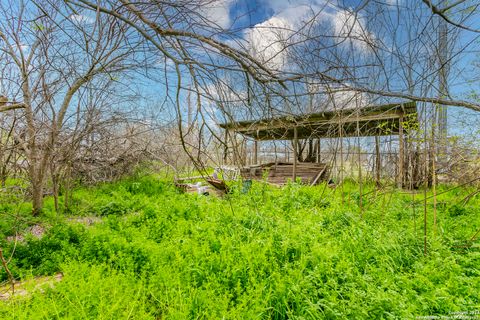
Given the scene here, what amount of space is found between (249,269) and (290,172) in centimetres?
887

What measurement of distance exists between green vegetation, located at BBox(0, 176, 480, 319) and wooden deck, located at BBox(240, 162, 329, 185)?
235 inches

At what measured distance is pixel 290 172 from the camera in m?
11.0

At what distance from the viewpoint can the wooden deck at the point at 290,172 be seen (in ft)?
33.4

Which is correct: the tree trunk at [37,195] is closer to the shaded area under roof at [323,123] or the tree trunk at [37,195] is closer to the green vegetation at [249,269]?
the green vegetation at [249,269]

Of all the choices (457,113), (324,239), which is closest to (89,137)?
(324,239)

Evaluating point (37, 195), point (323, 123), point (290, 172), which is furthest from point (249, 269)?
point (290, 172)

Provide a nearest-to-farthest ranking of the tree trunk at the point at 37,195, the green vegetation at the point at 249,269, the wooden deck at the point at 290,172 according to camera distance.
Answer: the green vegetation at the point at 249,269 < the tree trunk at the point at 37,195 < the wooden deck at the point at 290,172

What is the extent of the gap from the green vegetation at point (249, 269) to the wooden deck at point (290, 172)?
19.6ft

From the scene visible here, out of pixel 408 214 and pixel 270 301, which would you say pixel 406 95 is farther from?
pixel 408 214

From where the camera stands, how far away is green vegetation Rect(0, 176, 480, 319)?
1885 mm

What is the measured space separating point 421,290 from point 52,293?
3.08 m

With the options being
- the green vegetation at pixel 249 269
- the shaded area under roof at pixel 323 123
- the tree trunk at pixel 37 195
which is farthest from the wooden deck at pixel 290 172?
the tree trunk at pixel 37 195

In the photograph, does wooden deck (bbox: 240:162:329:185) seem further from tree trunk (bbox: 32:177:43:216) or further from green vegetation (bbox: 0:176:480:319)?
tree trunk (bbox: 32:177:43:216)

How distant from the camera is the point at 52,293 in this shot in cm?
212
